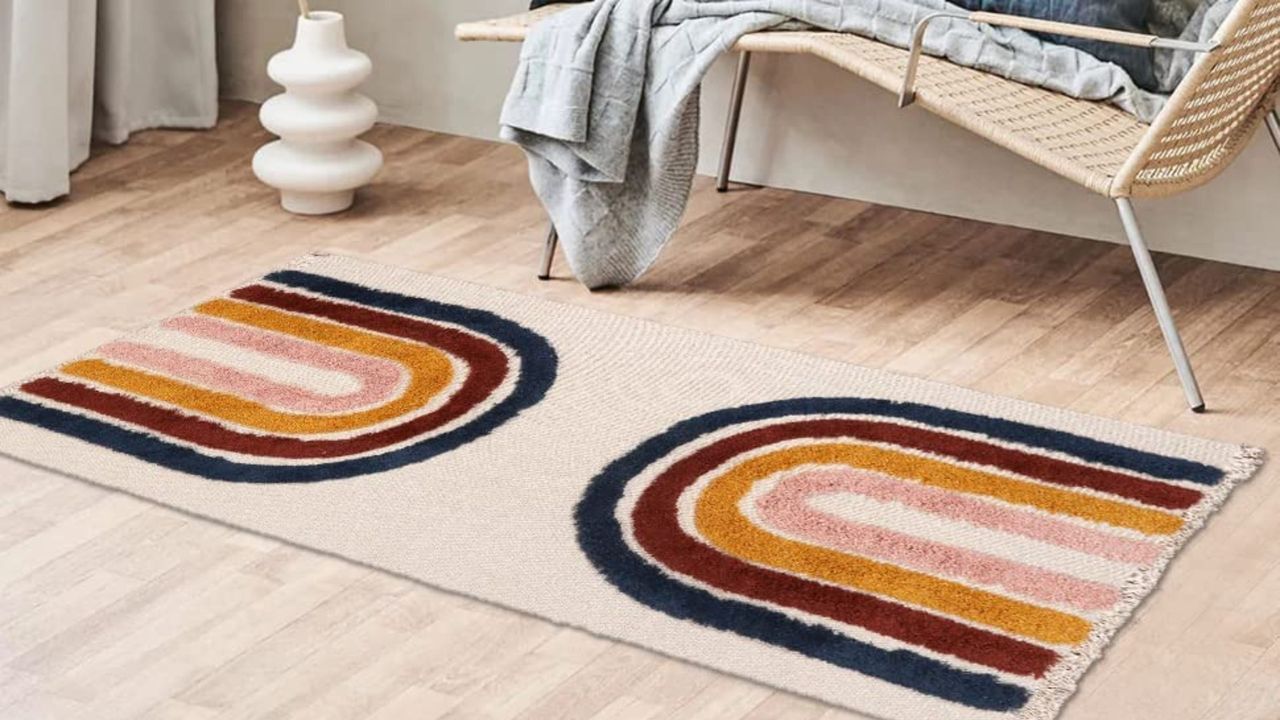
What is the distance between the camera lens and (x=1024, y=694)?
188 cm

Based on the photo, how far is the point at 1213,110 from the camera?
103 inches

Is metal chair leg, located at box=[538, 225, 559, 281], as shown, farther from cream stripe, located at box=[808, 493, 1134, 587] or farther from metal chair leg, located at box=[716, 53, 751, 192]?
cream stripe, located at box=[808, 493, 1134, 587]

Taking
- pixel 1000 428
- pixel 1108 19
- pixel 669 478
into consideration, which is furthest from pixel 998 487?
pixel 1108 19

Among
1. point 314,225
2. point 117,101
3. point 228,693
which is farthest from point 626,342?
point 117,101

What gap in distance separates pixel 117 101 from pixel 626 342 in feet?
4.76

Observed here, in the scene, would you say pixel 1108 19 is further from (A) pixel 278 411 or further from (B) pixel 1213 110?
(A) pixel 278 411

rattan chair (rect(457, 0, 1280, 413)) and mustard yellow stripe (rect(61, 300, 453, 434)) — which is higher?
rattan chair (rect(457, 0, 1280, 413))

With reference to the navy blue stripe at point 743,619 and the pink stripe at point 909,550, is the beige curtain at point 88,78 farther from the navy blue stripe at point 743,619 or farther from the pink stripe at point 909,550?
the pink stripe at point 909,550

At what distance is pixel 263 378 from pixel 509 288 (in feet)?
1.68

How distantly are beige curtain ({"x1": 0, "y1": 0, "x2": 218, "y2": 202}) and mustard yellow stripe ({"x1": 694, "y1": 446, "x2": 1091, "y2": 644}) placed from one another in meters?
1.65

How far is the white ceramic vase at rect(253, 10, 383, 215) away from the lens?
3244 millimetres

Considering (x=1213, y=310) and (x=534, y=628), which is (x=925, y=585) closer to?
(x=534, y=628)

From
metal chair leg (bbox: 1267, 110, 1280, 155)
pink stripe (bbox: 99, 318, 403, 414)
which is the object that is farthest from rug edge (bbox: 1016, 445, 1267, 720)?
pink stripe (bbox: 99, 318, 403, 414)

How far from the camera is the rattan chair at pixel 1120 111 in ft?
8.21
